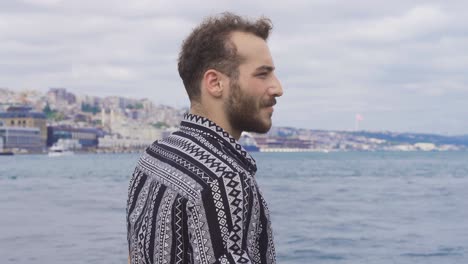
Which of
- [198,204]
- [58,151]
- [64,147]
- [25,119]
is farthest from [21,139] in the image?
[198,204]

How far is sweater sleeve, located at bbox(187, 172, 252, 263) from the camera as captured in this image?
1.32 m

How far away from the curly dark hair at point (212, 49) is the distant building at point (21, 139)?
114064mm

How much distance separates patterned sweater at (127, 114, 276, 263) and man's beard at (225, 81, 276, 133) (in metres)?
0.04

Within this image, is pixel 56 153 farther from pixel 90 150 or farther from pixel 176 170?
pixel 176 170

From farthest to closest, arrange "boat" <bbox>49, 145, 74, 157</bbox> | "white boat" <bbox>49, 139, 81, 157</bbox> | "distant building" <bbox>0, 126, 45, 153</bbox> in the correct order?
"white boat" <bbox>49, 139, 81, 157</bbox> → "boat" <bbox>49, 145, 74, 157</bbox> → "distant building" <bbox>0, 126, 45, 153</bbox>

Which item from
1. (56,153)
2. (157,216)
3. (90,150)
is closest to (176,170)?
(157,216)

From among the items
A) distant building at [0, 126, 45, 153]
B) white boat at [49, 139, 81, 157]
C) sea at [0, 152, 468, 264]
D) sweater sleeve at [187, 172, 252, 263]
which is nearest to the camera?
sweater sleeve at [187, 172, 252, 263]

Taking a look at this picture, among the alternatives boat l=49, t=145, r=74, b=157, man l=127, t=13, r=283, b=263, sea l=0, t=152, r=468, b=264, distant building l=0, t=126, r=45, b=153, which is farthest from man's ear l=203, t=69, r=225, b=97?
boat l=49, t=145, r=74, b=157

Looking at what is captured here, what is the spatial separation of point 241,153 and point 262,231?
130mm

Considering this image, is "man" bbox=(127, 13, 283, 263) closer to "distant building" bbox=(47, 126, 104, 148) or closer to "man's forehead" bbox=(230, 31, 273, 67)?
"man's forehead" bbox=(230, 31, 273, 67)

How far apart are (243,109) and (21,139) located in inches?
4646

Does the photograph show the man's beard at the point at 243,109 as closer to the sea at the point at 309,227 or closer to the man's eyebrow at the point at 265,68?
the man's eyebrow at the point at 265,68

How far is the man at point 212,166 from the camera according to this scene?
133cm

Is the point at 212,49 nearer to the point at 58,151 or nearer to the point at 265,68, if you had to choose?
the point at 265,68
